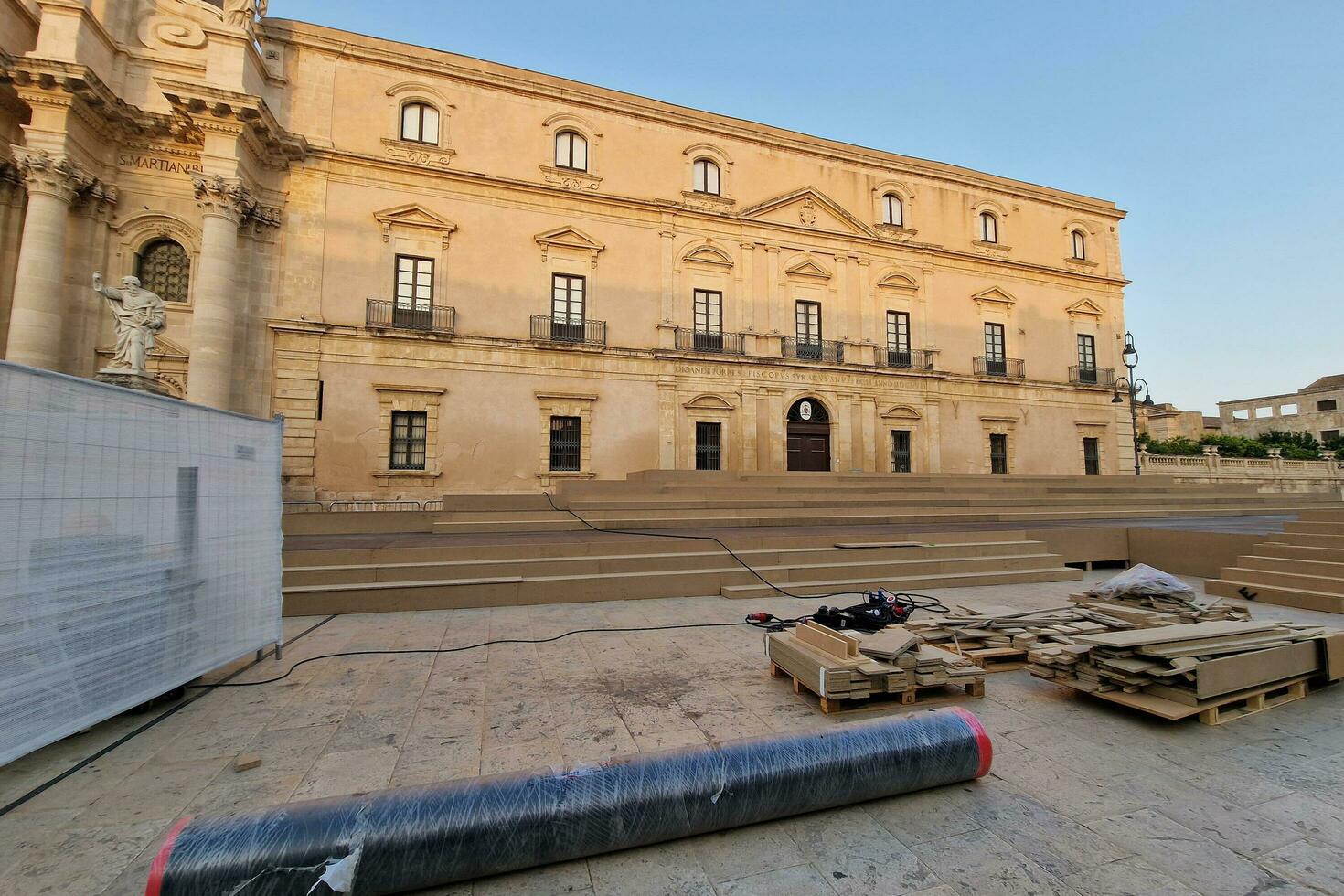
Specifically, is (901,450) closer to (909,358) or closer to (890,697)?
(909,358)

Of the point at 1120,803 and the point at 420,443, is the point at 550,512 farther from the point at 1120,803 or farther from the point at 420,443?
the point at 1120,803

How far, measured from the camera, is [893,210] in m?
23.7

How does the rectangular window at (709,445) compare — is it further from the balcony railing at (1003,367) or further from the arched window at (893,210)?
the balcony railing at (1003,367)

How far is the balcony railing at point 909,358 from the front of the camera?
22.7m

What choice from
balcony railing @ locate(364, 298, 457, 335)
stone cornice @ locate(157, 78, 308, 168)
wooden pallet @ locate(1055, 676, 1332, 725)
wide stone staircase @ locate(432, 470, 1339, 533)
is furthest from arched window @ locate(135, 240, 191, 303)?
wooden pallet @ locate(1055, 676, 1332, 725)

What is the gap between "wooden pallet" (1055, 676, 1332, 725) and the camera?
12.8 ft

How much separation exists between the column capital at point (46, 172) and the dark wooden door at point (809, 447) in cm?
2115

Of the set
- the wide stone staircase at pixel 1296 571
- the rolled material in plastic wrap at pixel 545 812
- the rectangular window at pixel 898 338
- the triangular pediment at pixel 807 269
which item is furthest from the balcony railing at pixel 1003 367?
the rolled material in plastic wrap at pixel 545 812

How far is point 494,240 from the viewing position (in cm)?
1827

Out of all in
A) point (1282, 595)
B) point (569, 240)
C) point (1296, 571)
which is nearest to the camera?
point (1282, 595)

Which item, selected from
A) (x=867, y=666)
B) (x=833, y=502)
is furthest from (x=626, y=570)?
(x=833, y=502)

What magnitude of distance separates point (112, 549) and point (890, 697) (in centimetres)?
575

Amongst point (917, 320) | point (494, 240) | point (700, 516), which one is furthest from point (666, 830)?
point (917, 320)

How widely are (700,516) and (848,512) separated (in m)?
3.78
